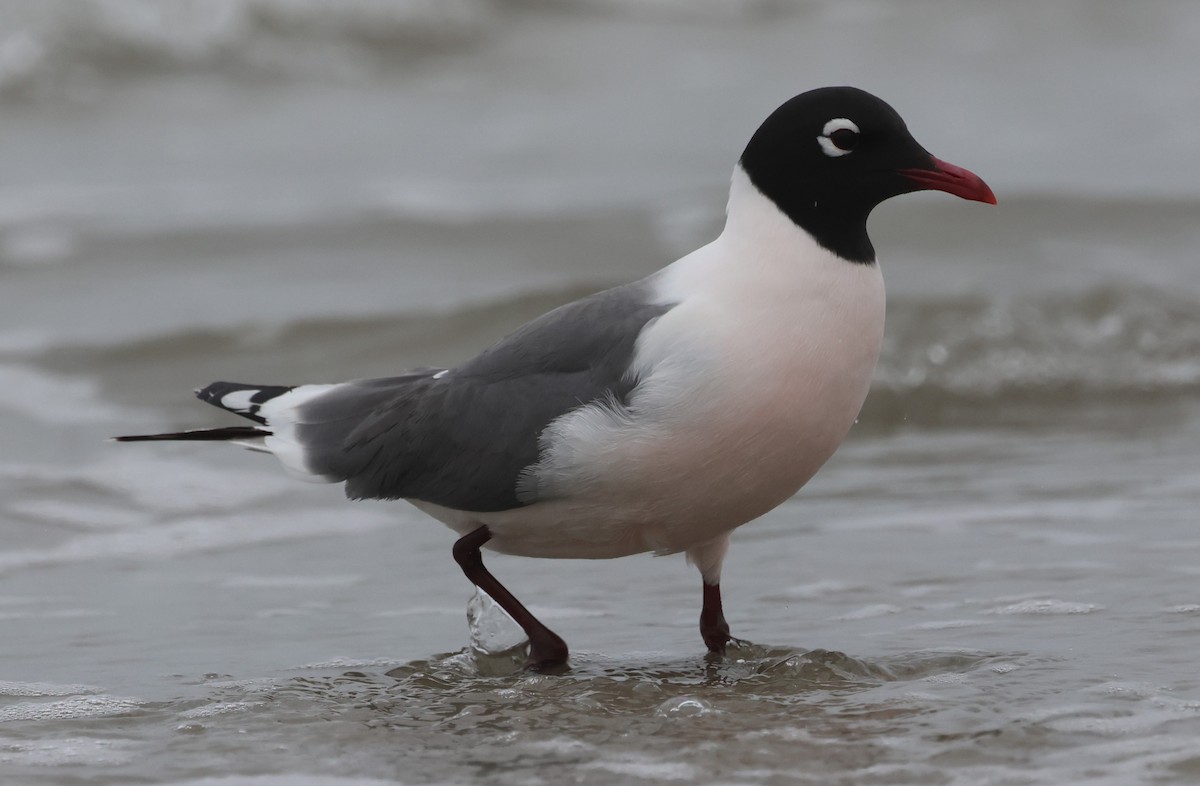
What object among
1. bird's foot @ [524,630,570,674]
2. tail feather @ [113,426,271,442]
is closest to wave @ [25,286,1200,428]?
tail feather @ [113,426,271,442]

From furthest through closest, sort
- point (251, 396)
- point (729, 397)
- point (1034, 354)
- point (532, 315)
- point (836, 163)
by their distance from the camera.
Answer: point (532, 315) → point (1034, 354) → point (251, 396) → point (836, 163) → point (729, 397)

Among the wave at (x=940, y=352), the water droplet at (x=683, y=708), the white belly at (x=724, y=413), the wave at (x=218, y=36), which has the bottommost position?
the water droplet at (x=683, y=708)

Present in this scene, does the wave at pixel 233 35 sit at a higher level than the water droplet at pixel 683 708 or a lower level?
higher

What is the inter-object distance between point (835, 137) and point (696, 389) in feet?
2.76

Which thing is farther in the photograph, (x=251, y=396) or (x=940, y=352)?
(x=940, y=352)

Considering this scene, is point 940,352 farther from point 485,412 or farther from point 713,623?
point 485,412

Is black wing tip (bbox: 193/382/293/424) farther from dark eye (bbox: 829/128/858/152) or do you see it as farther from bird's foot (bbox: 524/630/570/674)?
dark eye (bbox: 829/128/858/152)

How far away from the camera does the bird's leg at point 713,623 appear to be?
4.95 m

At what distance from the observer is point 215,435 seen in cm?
525

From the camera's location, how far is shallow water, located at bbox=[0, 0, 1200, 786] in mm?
4156

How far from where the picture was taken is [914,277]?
35.8 feet

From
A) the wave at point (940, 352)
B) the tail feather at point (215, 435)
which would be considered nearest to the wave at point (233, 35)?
the wave at point (940, 352)

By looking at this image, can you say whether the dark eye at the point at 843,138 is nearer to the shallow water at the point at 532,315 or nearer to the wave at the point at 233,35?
the shallow water at the point at 532,315

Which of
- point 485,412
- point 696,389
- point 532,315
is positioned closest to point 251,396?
point 485,412
